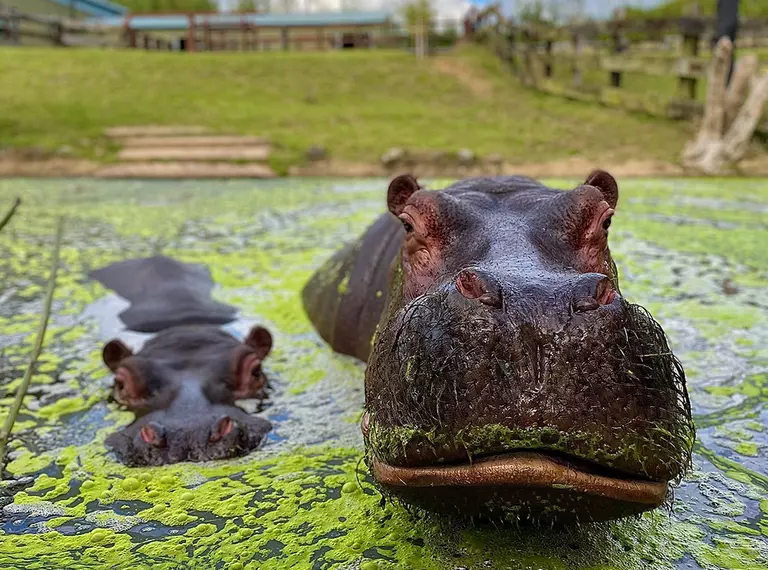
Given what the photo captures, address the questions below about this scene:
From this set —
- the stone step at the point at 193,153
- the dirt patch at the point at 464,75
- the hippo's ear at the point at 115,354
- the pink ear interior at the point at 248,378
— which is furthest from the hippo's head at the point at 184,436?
the dirt patch at the point at 464,75

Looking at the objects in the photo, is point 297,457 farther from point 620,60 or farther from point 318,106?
point 318,106

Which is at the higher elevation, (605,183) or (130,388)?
(605,183)

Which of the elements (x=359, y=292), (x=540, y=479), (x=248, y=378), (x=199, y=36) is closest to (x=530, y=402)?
(x=540, y=479)

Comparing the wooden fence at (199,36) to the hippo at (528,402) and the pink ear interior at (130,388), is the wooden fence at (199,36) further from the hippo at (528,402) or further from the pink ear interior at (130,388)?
the hippo at (528,402)

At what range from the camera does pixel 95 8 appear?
1666 inches

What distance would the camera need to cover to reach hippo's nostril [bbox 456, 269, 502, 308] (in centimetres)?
156

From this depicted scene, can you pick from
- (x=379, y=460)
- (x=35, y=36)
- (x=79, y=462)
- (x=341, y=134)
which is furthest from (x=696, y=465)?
(x=35, y=36)

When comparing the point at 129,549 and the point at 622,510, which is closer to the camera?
the point at 622,510

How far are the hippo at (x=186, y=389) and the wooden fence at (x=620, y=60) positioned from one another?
33.5 ft

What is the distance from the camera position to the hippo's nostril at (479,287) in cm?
156

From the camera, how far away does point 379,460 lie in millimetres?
1749

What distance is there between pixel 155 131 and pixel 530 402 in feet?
42.3

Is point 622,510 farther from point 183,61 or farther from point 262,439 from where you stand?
point 183,61

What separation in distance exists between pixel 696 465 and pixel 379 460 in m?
1.23
